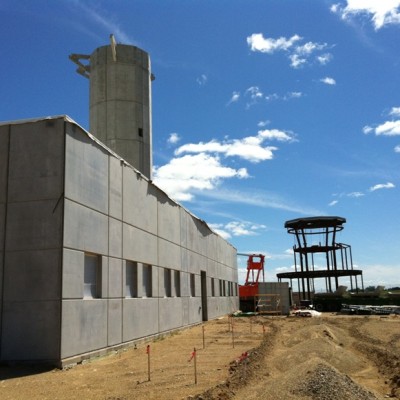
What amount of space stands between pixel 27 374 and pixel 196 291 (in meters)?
18.3

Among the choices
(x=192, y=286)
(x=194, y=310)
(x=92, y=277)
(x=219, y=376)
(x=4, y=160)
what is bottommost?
(x=219, y=376)

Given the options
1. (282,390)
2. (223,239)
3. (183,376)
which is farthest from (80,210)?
(223,239)

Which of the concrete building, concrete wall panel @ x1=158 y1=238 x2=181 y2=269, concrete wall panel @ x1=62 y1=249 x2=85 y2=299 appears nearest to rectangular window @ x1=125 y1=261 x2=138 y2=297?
the concrete building

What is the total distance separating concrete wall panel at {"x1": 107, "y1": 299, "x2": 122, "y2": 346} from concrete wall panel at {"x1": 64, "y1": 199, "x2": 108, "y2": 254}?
1.99 meters

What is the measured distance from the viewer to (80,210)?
46.1 ft

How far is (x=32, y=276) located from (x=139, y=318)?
6.53m

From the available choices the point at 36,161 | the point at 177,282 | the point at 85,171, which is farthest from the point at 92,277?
the point at 177,282

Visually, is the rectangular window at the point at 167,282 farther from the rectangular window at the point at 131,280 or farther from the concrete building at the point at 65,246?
the rectangular window at the point at 131,280

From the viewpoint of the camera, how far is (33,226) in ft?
43.2

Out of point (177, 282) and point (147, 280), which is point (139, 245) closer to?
point (147, 280)

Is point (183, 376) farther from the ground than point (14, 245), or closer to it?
closer to it

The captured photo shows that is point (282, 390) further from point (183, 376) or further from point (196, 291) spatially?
point (196, 291)

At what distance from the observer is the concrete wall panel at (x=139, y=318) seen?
17.1 m

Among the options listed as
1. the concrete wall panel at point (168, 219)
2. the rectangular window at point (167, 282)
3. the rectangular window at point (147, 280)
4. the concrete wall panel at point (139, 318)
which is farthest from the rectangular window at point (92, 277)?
the rectangular window at point (167, 282)
